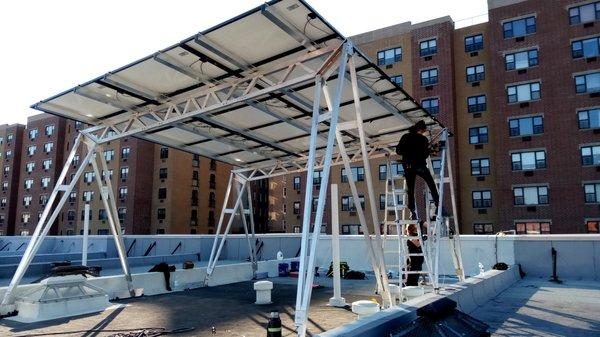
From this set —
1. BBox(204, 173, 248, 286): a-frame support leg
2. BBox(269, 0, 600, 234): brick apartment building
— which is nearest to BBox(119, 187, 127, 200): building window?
BBox(269, 0, 600, 234): brick apartment building

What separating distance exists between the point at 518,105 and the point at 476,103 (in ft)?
13.7

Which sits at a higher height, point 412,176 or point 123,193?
point 123,193

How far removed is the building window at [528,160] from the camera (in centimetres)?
3772

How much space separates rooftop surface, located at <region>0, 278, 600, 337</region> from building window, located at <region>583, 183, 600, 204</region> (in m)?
24.8

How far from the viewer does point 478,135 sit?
42.2m

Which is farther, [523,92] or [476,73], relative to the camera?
[476,73]

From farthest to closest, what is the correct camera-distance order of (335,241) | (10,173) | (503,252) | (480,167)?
(10,173), (480,167), (503,252), (335,241)

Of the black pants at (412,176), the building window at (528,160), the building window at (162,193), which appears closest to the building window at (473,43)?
the building window at (528,160)

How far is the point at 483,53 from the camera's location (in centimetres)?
4291

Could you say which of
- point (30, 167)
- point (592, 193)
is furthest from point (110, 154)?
point (592, 193)

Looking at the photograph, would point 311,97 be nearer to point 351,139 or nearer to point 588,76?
point 351,139

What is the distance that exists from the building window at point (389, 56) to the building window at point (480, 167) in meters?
13.7

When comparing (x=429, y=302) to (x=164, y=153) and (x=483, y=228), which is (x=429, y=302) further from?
(x=164, y=153)

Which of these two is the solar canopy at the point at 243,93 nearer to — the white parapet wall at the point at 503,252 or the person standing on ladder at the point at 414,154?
the person standing on ladder at the point at 414,154
